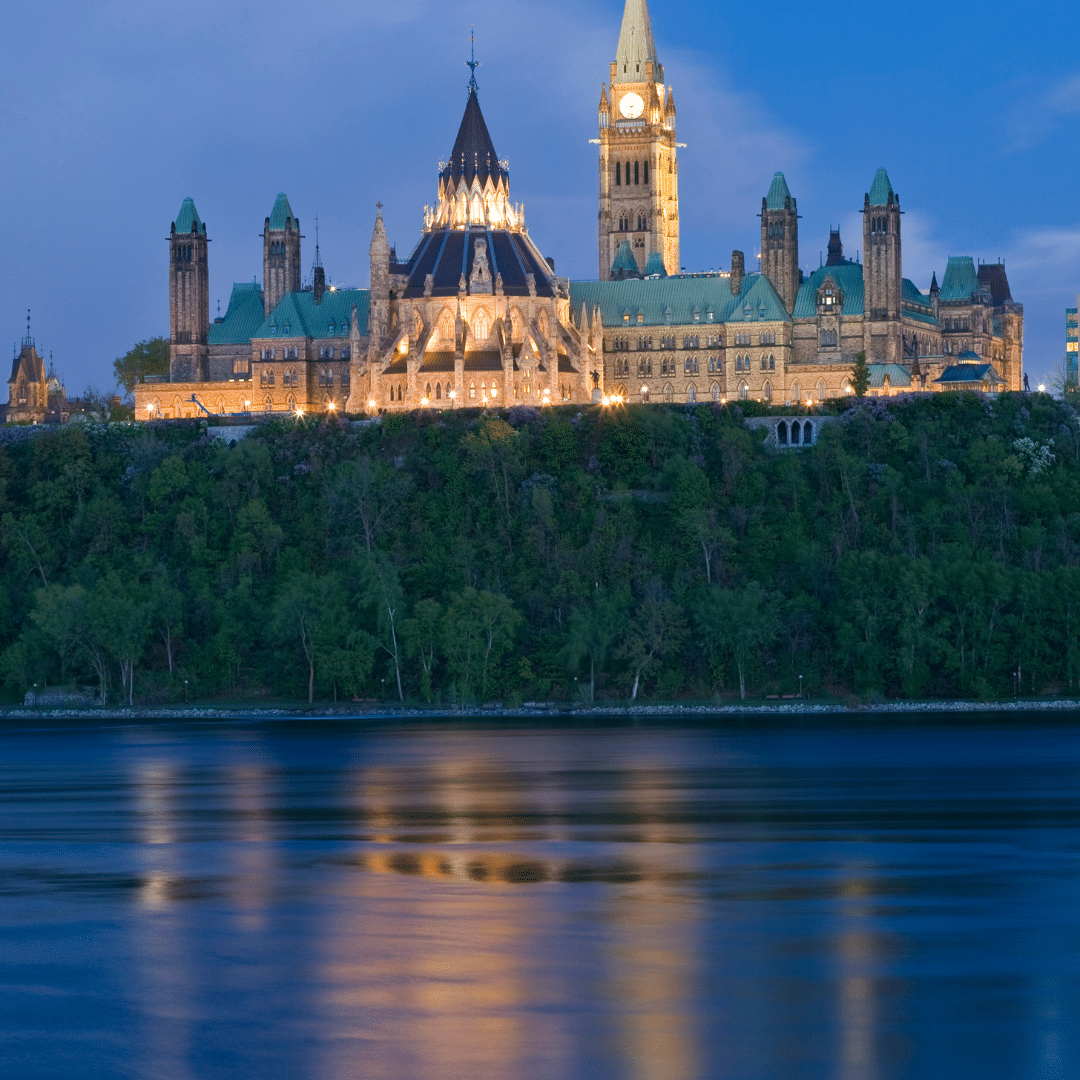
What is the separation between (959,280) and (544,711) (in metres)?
82.6

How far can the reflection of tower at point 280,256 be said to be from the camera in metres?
182

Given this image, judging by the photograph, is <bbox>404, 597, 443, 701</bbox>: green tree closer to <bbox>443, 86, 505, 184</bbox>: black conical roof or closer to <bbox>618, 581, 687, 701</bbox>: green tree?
<bbox>618, 581, 687, 701</bbox>: green tree

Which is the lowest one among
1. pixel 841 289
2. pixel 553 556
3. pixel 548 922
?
pixel 548 922

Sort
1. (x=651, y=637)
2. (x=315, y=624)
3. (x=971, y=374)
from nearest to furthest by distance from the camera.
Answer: (x=651, y=637)
(x=315, y=624)
(x=971, y=374)

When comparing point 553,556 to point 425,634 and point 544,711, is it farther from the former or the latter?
point 544,711

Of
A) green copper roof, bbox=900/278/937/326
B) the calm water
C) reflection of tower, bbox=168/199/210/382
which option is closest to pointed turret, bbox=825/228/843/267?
green copper roof, bbox=900/278/937/326

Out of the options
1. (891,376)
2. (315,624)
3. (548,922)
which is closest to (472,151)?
(891,376)

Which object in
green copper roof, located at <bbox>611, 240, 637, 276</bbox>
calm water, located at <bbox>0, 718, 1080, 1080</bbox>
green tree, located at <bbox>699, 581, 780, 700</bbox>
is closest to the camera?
calm water, located at <bbox>0, 718, 1080, 1080</bbox>

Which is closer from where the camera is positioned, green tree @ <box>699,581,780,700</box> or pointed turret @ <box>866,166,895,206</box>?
green tree @ <box>699,581,780,700</box>

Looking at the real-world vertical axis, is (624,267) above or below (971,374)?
above

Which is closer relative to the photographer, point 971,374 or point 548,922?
point 548,922

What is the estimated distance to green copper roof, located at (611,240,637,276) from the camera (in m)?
192

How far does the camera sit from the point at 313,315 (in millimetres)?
177250

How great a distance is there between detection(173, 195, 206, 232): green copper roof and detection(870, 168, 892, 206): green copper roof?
59769 millimetres
